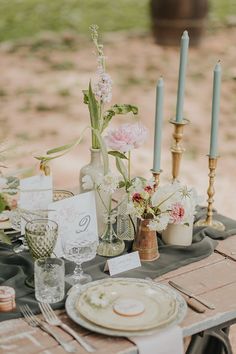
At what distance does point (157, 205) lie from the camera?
2189 millimetres

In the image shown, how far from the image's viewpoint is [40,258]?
206 cm

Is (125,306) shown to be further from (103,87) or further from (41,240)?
(103,87)

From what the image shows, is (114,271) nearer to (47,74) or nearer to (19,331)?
(19,331)

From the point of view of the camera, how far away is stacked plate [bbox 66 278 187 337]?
1.84 meters

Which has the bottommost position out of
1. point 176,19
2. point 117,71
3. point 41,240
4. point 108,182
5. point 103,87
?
point 117,71

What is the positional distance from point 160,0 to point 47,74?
4.63 ft

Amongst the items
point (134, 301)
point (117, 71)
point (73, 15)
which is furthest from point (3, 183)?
point (73, 15)

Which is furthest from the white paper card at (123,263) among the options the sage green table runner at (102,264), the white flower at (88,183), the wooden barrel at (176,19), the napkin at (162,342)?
the wooden barrel at (176,19)

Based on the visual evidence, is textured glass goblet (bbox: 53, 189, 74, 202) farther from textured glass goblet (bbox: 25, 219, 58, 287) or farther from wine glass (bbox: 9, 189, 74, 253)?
textured glass goblet (bbox: 25, 219, 58, 287)

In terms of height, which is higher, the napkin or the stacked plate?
the stacked plate

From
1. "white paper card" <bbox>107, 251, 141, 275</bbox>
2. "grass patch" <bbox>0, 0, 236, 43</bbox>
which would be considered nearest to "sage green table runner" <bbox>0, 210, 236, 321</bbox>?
"white paper card" <bbox>107, 251, 141, 275</bbox>

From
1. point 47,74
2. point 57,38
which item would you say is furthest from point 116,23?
point 47,74

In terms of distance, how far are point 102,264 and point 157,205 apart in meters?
0.23

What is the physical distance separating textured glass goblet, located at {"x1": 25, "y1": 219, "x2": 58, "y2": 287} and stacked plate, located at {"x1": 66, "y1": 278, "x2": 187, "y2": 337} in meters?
0.13
